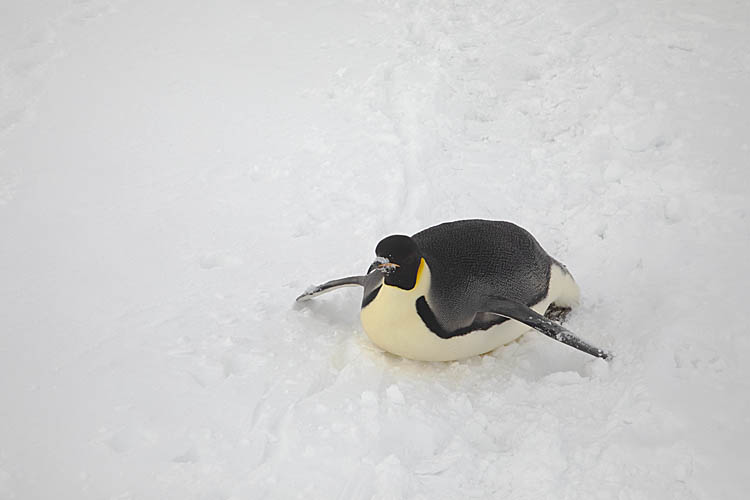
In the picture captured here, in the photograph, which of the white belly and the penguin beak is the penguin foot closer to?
the white belly

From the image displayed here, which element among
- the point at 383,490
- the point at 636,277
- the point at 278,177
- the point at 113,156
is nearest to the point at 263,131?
the point at 278,177

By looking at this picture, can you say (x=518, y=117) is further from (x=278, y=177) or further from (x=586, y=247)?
(x=278, y=177)

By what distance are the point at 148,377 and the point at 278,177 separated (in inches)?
59.9

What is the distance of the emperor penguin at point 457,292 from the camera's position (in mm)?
2432

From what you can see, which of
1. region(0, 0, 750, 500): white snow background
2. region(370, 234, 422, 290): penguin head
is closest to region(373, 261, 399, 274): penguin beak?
region(370, 234, 422, 290): penguin head

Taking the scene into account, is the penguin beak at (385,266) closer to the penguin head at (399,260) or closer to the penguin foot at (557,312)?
the penguin head at (399,260)

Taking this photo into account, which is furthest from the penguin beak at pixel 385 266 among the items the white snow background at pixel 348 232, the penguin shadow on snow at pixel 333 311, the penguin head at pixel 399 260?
the penguin shadow on snow at pixel 333 311

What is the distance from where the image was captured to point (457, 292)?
2521 millimetres

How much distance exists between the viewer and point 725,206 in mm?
3062

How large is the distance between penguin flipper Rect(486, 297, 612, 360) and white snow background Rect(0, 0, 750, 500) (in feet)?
0.28

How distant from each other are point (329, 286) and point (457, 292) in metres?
0.56

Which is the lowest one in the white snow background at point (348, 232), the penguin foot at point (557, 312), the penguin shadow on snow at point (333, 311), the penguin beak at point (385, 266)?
the penguin foot at point (557, 312)

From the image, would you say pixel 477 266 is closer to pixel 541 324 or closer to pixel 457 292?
pixel 457 292

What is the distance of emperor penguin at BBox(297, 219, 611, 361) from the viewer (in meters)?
2.43
